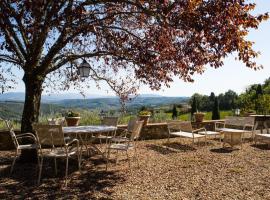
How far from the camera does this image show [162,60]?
7.07 m

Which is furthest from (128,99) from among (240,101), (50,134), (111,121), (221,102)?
(221,102)

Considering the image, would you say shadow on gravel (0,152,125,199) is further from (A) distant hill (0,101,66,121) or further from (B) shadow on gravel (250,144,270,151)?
(B) shadow on gravel (250,144,270,151)

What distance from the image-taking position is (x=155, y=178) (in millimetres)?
5941

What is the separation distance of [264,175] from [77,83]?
520 centimetres

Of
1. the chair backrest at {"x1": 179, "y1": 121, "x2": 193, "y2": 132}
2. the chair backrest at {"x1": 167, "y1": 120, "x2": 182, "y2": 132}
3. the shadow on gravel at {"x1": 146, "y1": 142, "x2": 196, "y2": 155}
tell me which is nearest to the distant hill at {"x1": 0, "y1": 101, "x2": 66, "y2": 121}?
the shadow on gravel at {"x1": 146, "y1": 142, "x2": 196, "y2": 155}

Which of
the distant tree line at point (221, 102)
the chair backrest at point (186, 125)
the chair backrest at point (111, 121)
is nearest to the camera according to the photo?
the chair backrest at point (111, 121)

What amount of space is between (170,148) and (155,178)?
11.1ft

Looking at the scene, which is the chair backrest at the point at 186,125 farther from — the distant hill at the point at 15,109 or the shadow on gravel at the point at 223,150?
the distant hill at the point at 15,109

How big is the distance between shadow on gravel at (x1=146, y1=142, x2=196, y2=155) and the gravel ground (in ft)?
1.09

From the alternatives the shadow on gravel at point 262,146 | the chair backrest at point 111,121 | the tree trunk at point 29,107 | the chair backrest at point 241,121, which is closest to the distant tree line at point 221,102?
the chair backrest at point 241,121

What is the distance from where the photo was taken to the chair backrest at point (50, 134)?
5.68 metres

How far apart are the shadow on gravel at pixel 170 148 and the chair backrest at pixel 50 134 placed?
346cm

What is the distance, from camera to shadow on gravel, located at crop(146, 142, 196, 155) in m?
8.77

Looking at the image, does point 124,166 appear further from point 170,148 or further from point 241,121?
point 241,121
